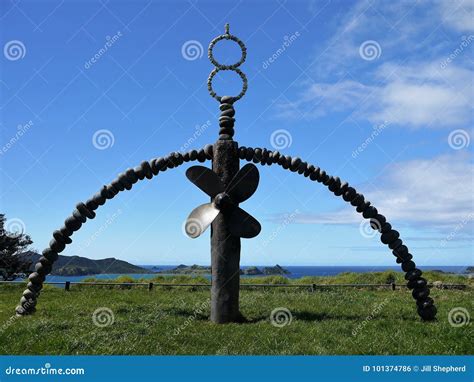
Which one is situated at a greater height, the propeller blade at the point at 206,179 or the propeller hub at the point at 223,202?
the propeller blade at the point at 206,179

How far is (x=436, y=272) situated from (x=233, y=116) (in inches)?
692

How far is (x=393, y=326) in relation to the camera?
29.9 ft

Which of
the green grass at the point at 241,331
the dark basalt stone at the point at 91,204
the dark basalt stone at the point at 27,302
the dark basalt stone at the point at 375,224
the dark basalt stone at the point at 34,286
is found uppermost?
the dark basalt stone at the point at 91,204

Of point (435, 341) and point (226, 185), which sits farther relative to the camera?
point (226, 185)

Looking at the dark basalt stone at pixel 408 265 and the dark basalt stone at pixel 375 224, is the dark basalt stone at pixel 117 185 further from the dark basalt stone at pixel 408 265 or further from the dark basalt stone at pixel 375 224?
the dark basalt stone at pixel 408 265

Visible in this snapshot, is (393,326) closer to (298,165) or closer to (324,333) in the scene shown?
(324,333)

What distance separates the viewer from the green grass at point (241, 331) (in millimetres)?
7367

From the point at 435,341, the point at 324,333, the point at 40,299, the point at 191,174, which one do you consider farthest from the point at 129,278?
the point at 435,341

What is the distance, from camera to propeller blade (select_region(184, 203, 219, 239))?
9211mm

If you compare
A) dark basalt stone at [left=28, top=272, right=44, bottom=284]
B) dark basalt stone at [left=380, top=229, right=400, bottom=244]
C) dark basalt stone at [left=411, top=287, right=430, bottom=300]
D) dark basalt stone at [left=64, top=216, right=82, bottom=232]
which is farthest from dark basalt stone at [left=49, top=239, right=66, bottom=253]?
dark basalt stone at [left=411, top=287, right=430, bottom=300]

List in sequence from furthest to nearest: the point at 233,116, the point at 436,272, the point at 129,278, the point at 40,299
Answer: the point at 436,272 < the point at 129,278 < the point at 40,299 < the point at 233,116

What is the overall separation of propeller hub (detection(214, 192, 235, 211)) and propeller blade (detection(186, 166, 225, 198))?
20cm

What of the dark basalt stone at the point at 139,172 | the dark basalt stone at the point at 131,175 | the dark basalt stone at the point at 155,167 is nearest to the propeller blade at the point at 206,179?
the dark basalt stone at the point at 155,167

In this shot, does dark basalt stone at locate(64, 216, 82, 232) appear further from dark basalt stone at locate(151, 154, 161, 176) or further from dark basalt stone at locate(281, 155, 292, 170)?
dark basalt stone at locate(281, 155, 292, 170)
